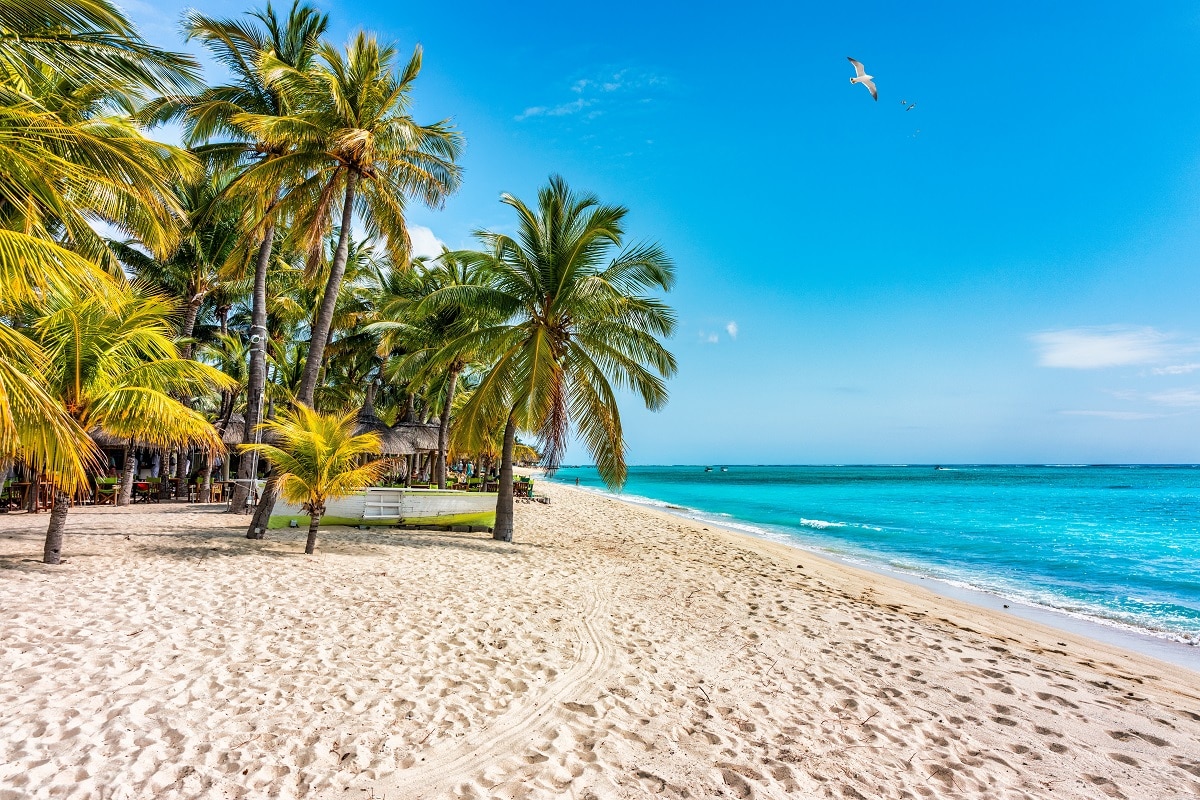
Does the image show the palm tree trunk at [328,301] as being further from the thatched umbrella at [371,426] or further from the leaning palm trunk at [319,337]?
the thatched umbrella at [371,426]

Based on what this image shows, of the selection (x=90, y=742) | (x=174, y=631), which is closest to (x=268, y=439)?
(x=174, y=631)

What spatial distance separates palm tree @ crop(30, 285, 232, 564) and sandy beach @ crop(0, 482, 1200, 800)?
5.76 ft

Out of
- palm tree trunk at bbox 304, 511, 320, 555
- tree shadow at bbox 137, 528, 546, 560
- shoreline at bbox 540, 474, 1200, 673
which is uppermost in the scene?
palm tree trunk at bbox 304, 511, 320, 555

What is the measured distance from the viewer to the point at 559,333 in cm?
1077

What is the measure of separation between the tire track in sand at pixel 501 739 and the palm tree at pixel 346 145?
7.20 metres

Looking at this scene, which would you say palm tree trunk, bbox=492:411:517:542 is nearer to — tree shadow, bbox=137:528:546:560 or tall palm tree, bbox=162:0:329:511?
tree shadow, bbox=137:528:546:560

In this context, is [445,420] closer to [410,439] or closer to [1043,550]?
[410,439]

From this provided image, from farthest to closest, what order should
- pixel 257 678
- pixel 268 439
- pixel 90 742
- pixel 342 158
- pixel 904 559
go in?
pixel 904 559 → pixel 268 439 → pixel 342 158 → pixel 257 678 → pixel 90 742

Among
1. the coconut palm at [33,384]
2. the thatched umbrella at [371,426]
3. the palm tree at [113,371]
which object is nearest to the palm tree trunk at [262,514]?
the palm tree at [113,371]

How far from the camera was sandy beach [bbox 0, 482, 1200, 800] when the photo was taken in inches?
117

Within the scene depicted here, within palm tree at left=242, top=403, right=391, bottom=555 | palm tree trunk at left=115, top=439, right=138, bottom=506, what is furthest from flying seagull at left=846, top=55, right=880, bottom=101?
palm tree trunk at left=115, top=439, right=138, bottom=506

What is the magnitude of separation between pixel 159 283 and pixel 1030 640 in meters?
21.8

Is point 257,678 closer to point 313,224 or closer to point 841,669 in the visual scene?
point 841,669

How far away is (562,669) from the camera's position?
14.7 ft
